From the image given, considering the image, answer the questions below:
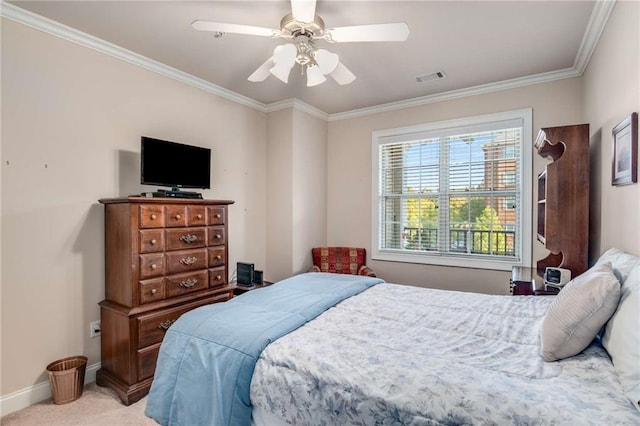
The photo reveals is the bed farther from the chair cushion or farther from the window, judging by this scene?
the chair cushion

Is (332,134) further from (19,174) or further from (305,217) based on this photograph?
(19,174)

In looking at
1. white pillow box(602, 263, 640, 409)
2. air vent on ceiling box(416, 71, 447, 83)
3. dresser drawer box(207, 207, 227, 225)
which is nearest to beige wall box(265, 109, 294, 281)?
dresser drawer box(207, 207, 227, 225)

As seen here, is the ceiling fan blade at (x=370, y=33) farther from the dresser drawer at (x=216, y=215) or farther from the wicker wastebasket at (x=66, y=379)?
the wicker wastebasket at (x=66, y=379)

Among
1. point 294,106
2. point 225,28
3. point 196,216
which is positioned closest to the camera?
point 225,28

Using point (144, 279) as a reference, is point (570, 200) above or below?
above

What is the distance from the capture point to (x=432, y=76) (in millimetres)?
3285

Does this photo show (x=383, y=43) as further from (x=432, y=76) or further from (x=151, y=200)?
(x=151, y=200)

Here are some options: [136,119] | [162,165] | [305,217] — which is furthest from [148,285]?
[305,217]

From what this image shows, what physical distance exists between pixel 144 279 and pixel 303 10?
2126 millimetres

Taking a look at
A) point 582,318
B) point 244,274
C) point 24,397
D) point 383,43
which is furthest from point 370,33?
point 24,397

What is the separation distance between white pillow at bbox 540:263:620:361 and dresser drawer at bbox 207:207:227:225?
2.53 meters

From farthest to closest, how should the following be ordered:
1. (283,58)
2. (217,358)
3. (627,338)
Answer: (283,58), (217,358), (627,338)

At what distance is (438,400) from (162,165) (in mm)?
2638

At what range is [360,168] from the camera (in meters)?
4.40
